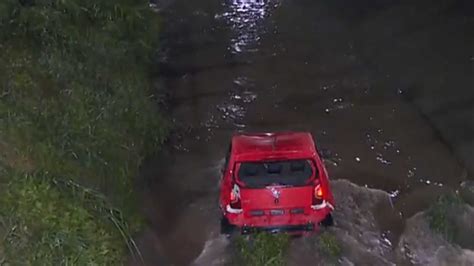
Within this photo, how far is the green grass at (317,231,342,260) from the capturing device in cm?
1197

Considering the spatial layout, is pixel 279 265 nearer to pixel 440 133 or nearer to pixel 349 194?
pixel 349 194

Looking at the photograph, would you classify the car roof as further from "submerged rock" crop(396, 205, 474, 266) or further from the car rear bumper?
"submerged rock" crop(396, 205, 474, 266)

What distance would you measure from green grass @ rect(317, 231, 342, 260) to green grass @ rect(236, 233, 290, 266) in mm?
560

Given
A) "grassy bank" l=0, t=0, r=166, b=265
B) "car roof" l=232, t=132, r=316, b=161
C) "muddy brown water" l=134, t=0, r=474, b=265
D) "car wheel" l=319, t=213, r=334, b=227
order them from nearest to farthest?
1. "grassy bank" l=0, t=0, r=166, b=265
2. "car roof" l=232, t=132, r=316, b=161
3. "car wheel" l=319, t=213, r=334, b=227
4. "muddy brown water" l=134, t=0, r=474, b=265

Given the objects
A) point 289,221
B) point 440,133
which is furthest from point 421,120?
point 289,221

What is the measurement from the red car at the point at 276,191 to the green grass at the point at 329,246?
804 mm

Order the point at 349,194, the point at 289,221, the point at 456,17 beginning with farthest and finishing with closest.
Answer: the point at 456,17 → the point at 349,194 → the point at 289,221

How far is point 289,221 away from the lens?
1119cm

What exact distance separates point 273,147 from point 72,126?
3.44 m

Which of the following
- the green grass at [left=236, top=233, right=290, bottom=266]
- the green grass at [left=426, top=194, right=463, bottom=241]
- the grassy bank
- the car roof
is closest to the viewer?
the grassy bank

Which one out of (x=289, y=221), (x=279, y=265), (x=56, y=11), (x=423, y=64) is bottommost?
(x=279, y=265)

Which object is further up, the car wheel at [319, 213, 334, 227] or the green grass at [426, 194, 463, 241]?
the car wheel at [319, 213, 334, 227]

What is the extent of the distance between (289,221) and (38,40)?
6309mm

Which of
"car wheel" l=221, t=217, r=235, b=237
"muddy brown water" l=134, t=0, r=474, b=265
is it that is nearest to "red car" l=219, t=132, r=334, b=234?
"car wheel" l=221, t=217, r=235, b=237
